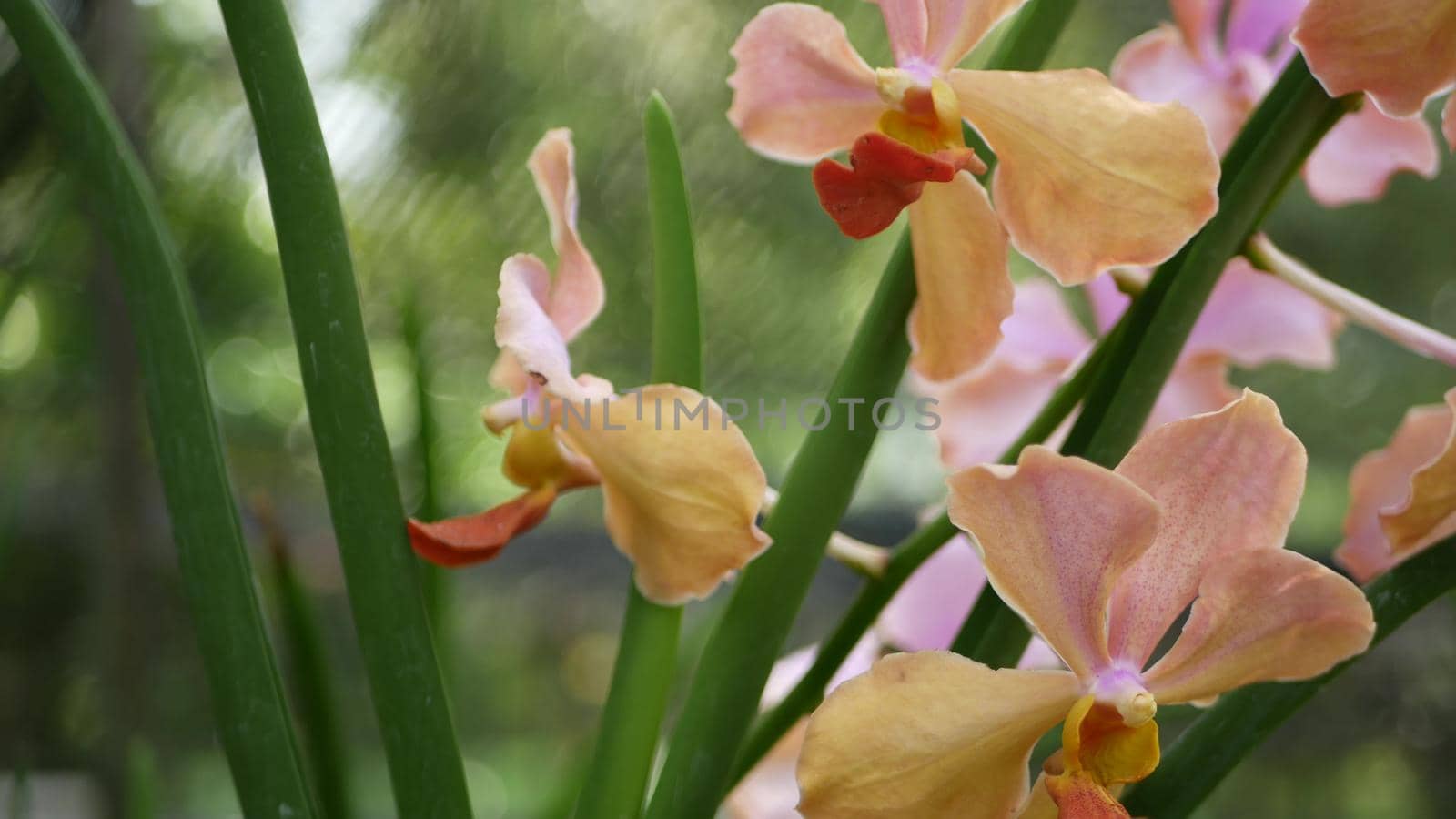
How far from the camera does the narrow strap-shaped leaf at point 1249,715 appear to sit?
23 centimetres

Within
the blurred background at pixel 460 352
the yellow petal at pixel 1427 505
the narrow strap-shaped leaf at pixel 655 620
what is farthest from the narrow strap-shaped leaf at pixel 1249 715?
the blurred background at pixel 460 352

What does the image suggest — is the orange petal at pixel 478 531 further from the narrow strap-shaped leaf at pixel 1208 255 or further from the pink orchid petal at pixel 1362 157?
the pink orchid petal at pixel 1362 157

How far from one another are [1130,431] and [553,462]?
13cm

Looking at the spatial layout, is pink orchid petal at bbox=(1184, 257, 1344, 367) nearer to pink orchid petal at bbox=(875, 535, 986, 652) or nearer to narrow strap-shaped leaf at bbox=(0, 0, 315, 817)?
pink orchid petal at bbox=(875, 535, 986, 652)

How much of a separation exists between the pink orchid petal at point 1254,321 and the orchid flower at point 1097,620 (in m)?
→ 0.14

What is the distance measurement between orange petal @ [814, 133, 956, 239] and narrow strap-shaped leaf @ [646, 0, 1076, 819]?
0.03 metres

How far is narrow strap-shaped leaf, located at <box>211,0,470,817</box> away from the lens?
22 cm

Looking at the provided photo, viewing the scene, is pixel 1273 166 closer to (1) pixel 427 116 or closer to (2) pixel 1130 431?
(2) pixel 1130 431

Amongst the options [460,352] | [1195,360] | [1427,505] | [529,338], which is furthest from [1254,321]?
[460,352]

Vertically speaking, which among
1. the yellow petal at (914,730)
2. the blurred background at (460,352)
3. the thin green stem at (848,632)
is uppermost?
the yellow petal at (914,730)

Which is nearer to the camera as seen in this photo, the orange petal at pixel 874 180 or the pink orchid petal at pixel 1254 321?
the orange petal at pixel 874 180

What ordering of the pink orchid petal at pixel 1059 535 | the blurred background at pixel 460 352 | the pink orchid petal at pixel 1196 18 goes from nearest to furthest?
the pink orchid petal at pixel 1059 535 < the pink orchid petal at pixel 1196 18 < the blurred background at pixel 460 352

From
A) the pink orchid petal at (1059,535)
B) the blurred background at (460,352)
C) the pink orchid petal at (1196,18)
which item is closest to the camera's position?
the pink orchid petal at (1059,535)

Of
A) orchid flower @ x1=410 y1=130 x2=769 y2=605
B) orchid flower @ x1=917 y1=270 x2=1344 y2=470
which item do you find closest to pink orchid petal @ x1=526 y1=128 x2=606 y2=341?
orchid flower @ x1=410 y1=130 x2=769 y2=605
